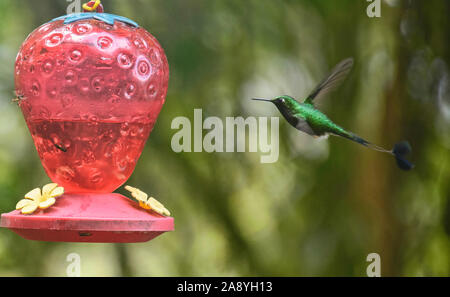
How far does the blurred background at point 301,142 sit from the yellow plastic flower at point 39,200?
2484mm

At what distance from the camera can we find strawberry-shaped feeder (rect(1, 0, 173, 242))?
238 cm

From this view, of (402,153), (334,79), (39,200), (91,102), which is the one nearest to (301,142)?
(334,79)

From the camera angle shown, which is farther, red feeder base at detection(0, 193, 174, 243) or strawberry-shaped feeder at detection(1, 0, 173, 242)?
strawberry-shaped feeder at detection(1, 0, 173, 242)

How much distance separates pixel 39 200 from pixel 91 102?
403 mm

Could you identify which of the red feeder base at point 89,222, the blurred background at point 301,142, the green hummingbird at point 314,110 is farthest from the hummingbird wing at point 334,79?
the blurred background at point 301,142

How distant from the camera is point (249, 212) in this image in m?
5.33

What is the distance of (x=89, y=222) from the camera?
2135mm

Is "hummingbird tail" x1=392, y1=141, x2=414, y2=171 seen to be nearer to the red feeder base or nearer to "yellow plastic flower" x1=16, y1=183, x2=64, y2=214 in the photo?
the red feeder base

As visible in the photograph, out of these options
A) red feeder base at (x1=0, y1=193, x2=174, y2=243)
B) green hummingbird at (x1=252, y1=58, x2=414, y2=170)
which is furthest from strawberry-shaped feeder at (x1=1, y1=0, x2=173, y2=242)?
green hummingbird at (x1=252, y1=58, x2=414, y2=170)

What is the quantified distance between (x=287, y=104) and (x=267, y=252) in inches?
85.0

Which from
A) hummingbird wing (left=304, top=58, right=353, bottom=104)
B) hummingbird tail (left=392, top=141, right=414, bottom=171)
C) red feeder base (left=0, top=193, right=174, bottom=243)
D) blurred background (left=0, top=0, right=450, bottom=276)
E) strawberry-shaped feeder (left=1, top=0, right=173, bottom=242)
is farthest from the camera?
Result: blurred background (left=0, top=0, right=450, bottom=276)

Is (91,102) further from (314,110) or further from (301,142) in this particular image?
(301,142)

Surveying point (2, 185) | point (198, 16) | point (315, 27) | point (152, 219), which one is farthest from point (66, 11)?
point (152, 219)

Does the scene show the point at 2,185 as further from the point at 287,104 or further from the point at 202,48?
the point at 287,104
